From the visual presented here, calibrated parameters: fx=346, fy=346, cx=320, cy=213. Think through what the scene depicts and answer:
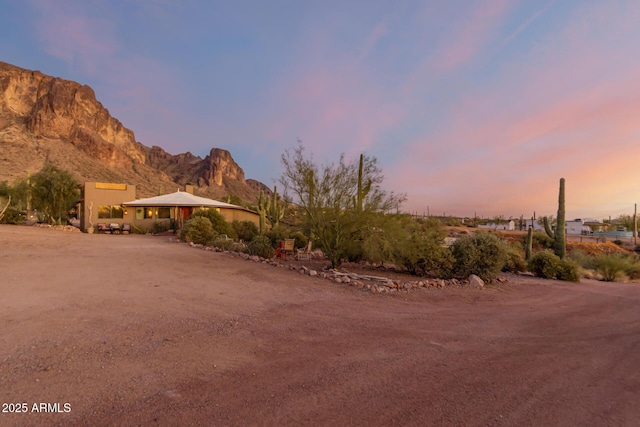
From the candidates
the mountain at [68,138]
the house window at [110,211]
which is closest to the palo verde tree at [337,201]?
the house window at [110,211]

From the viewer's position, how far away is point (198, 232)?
16750mm

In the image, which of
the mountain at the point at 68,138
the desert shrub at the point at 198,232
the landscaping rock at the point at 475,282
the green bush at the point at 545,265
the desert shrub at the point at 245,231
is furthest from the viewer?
the mountain at the point at 68,138

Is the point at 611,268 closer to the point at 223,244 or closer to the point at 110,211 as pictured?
the point at 223,244

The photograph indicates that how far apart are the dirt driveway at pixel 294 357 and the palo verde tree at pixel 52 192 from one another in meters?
23.6

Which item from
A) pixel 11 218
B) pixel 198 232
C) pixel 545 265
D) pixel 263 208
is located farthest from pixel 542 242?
pixel 11 218

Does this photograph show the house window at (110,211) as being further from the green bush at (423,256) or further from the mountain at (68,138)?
the green bush at (423,256)

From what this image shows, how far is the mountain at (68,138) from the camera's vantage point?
59688 mm

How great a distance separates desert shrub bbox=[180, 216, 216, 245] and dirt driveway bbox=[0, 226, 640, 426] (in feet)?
27.8

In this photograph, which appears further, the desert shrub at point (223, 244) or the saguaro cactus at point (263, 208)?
the saguaro cactus at point (263, 208)

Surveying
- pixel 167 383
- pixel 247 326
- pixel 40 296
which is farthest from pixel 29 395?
pixel 40 296

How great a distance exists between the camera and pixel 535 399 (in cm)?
337

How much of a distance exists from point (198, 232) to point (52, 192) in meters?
18.3

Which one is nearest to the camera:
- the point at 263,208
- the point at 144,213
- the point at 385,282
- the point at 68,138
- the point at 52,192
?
the point at 385,282

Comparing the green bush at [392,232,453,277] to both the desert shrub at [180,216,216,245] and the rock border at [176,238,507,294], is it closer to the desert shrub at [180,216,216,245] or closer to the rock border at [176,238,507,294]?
the rock border at [176,238,507,294]
